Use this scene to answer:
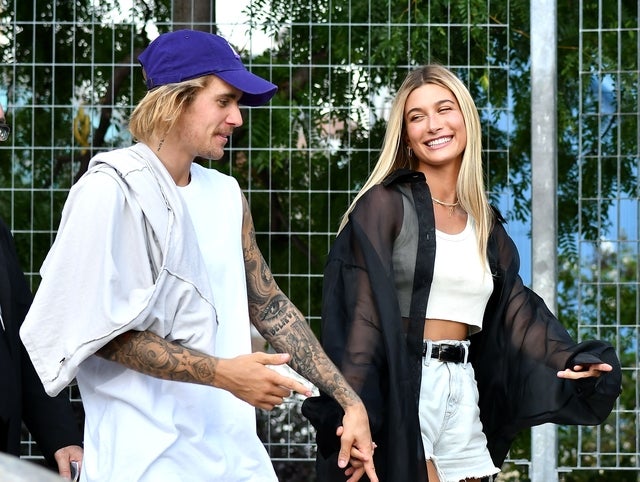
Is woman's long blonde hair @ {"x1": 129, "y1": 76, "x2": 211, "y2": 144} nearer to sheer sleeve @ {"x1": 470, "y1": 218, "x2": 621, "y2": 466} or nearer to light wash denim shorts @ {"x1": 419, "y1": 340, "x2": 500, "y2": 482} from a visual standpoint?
light wash denim shorts @ {"x1": 419, "y1": 340, "x2": 500, "y2": 482}

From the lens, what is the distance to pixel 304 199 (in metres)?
6.04

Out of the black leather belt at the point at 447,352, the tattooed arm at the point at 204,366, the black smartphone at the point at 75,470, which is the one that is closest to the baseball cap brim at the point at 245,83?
the tattooed arm at the point at 204,366

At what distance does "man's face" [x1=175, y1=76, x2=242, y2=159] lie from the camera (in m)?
3.33

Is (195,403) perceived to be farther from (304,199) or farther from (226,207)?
(304,199)

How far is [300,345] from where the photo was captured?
3.46 metres

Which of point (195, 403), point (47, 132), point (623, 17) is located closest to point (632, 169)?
point (623, 17)

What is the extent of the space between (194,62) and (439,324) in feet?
4.38

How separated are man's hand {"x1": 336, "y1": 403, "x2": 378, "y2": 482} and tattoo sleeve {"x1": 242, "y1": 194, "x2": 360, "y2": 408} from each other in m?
0.04

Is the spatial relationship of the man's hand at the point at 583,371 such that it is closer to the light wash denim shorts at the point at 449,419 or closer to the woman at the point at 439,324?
the woman at the point at 439,324

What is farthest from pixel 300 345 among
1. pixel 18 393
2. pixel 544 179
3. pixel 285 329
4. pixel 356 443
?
pixel 544 179

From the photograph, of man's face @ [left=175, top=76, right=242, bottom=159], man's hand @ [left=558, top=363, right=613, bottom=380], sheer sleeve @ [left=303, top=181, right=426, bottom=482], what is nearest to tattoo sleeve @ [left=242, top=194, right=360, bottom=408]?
man's face @ [left=175, top=76, right=242, bottom=159]

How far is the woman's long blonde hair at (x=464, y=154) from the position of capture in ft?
14.5

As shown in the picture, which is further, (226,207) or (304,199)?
(304,199)

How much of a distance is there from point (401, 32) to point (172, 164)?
108 inches
